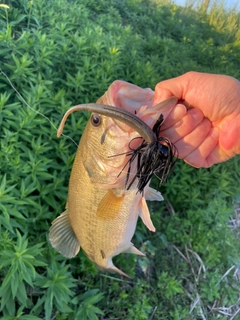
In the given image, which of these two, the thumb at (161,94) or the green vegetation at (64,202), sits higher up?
the thumb at (161,94)

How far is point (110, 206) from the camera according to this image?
1.42 metres

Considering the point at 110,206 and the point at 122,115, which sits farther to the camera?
the point at 110,206

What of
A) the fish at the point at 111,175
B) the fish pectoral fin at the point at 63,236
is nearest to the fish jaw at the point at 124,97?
the fish at the point at 111,175

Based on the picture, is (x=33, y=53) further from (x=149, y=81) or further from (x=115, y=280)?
(x=115, y=280)

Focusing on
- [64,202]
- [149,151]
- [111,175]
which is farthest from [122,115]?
[64,202]

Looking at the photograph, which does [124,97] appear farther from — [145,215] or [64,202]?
[64,202]

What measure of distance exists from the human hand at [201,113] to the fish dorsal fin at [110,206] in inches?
11.7

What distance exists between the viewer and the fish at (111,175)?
1.02 meters

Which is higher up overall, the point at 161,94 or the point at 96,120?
the point at 161,94

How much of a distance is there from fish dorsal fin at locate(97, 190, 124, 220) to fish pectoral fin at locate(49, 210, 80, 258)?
0.18m

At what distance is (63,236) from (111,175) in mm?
511

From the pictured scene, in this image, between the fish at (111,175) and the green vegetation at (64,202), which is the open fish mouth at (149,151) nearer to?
the fish at (111,175)

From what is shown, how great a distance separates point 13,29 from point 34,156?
1.35m

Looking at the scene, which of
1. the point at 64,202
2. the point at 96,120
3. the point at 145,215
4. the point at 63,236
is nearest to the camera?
the point at 96,120
